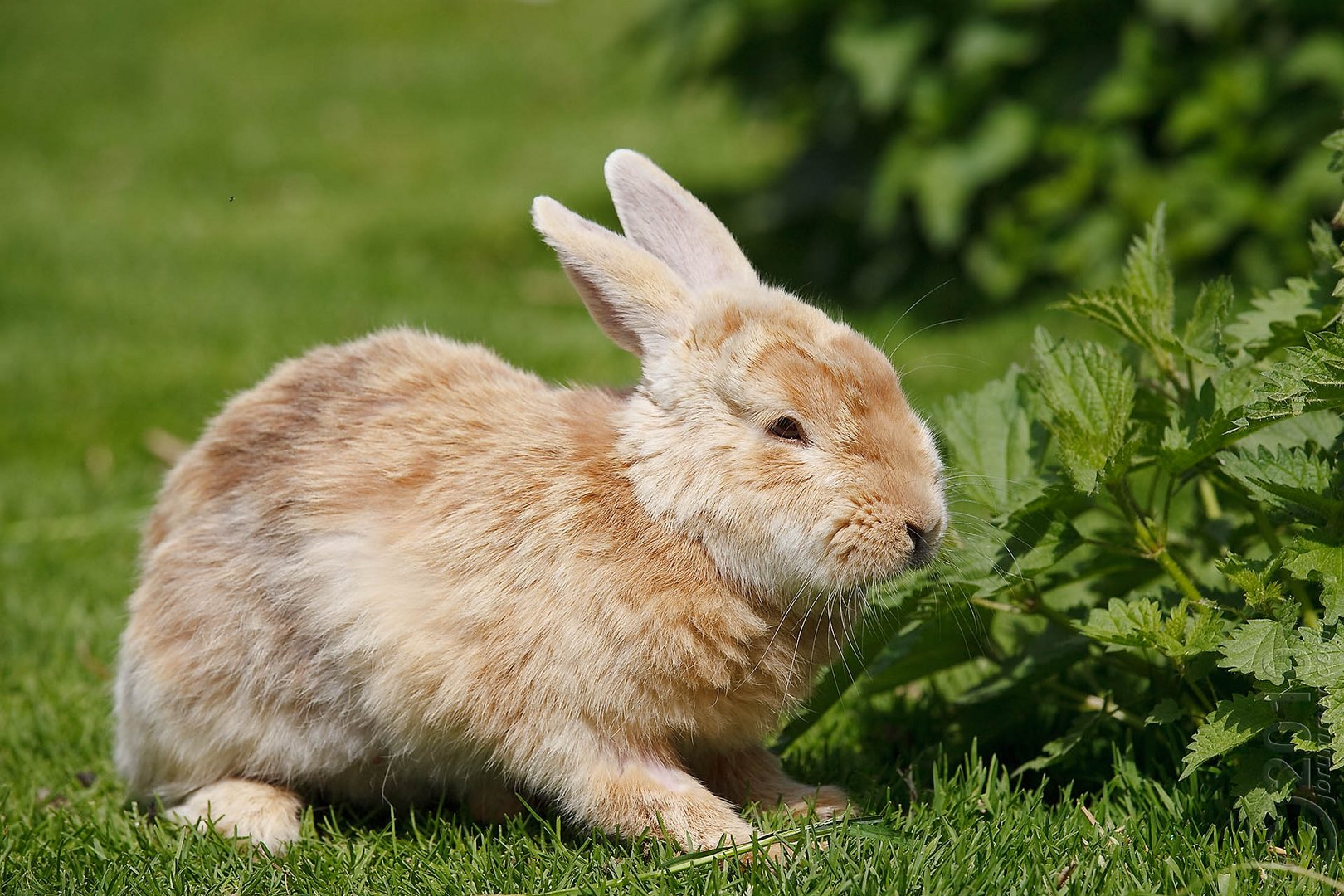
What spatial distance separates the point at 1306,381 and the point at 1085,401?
0.41 metres

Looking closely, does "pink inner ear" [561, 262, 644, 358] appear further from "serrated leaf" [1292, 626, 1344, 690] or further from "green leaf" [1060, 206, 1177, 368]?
"serrated leaf" [1292, 626, 1344, 690]

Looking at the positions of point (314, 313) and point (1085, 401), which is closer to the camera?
point (1085, 401)

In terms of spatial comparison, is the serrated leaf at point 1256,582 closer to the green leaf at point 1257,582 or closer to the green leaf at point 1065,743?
the green leaf at point 1257,582

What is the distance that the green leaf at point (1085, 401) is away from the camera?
2.36 m

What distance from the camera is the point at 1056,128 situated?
18.6 ft

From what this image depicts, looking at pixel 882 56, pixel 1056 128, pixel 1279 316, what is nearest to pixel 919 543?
pixel 1279 316

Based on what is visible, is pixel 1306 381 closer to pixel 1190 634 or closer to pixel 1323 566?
pixel 1323 566

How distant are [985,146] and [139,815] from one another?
169 inches

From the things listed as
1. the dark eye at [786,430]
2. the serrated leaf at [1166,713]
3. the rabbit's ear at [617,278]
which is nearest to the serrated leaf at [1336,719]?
the serrated leaf at [1166,713]

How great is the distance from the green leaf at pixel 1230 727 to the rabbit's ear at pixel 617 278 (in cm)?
111

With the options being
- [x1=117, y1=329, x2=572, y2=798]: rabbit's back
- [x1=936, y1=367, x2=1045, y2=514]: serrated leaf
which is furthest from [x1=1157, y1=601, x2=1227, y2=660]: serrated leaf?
[x1=117, y1=329, x2=572, y2=798]: rabbit's back

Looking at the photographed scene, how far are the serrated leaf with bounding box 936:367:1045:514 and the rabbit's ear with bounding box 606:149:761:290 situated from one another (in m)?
0.48

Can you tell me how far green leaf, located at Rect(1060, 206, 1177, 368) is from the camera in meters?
2.51

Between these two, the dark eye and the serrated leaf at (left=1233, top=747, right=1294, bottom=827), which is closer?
the serrated leaf at (left=1233, top=747, right=1294, bottom=827)
